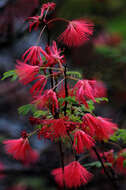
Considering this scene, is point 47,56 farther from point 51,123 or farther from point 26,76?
point 51,123

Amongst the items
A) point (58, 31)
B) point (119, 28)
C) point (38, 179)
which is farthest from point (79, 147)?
point (119, 28)

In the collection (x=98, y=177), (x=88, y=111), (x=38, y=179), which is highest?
(x=88, y=111)

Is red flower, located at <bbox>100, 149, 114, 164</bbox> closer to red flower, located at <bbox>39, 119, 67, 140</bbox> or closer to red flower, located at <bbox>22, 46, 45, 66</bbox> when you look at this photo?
red flower, located at <bbox>39, 119, 67, 140</bbox>

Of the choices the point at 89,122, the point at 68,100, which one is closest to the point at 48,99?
the point at 68,100

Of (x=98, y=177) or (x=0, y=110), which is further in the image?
(x=0, y=110)

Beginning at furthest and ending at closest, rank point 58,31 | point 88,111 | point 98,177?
point 58,31 → point 98,177 → point 88,111

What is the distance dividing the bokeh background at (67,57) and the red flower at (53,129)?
149 cm

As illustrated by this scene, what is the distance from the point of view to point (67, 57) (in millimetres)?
6141

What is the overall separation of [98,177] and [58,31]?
3324 millimetres

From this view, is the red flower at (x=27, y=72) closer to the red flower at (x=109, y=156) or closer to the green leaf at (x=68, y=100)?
the green leaf at (x=68, y=100)

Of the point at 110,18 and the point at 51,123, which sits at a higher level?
the point at 110,18

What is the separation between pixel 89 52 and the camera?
20.1 feet

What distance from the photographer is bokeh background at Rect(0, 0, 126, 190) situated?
2.79 metres

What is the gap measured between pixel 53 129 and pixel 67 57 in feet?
Answer: 16.6
